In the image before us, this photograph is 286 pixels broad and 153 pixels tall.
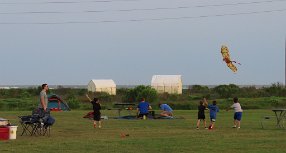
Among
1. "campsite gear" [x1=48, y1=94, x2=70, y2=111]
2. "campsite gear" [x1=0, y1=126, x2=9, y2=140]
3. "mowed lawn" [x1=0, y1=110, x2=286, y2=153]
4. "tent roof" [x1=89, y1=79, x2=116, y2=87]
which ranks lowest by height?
"mowed lawn" [x1=0, y1=110, x2=286, y2=153]

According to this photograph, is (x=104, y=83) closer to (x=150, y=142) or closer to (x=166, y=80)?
(x=166, y=80)

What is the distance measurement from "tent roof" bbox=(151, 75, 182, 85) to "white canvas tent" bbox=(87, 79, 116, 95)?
5.10 metres

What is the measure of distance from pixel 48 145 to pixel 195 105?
36.0m

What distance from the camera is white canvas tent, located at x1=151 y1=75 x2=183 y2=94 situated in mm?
80625

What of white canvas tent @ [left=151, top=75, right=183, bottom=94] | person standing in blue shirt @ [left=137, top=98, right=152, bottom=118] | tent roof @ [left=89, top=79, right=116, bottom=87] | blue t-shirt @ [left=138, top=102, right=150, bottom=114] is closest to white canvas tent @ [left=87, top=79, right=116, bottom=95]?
tent roof @ [left=89, top=79, right=116, bottom=87]

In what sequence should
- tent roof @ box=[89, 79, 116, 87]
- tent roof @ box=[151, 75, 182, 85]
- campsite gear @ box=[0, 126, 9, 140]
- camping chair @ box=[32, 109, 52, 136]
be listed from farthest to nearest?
tent roof @ box=[89, 79, 116, 87] < tent roof @ box=[151, 75, 182, 85] < camping chair @ box=[32, 109, 52, 136] < campsite gear @ box=[0, 126, 9, 140]

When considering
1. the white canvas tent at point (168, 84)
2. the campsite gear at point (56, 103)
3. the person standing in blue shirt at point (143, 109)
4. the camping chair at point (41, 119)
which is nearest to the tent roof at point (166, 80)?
the white canvas tent at point (168, 84)

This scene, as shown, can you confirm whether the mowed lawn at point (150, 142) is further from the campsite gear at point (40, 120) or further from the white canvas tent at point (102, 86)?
the white canvas tent at point (102, 86)

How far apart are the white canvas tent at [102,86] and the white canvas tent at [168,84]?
497 centimetres

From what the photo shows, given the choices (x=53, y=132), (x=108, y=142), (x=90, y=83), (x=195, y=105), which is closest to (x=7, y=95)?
(x=90, y=83)

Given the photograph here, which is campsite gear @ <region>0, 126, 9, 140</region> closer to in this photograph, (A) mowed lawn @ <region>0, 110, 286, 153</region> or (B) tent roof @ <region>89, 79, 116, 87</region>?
(A) mowed lawn @ <region>0, 110, 286, 153</region>

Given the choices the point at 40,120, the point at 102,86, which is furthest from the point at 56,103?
the point at 102,86

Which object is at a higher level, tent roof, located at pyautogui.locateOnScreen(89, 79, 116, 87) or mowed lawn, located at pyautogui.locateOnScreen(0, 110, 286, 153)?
tent roof, located at pyautogui.locateOnScreen(89, 79, 116, 87)

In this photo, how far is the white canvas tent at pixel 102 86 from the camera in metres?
81.2
